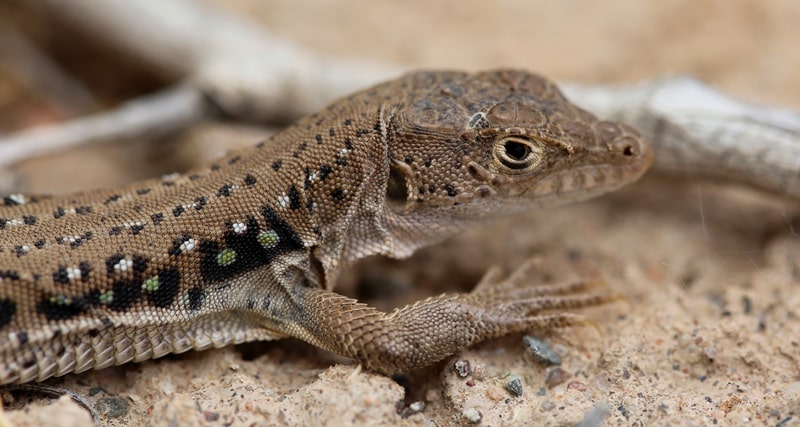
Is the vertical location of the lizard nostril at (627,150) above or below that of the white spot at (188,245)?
→ above

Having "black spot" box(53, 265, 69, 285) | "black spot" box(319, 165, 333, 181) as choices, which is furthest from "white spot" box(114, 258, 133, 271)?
"black spot" box(319, 165, 333, 181)

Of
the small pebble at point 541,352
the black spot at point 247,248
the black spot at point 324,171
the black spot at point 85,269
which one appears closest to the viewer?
the black spot at point 85,269

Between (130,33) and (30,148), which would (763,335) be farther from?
(130,33)

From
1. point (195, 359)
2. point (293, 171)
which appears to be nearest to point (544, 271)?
point (293, 171)

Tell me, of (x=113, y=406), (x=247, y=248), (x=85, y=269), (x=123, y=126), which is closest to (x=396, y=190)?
(x=247, y=248)

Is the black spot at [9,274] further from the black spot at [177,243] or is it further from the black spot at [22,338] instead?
the black spot at [177,243]

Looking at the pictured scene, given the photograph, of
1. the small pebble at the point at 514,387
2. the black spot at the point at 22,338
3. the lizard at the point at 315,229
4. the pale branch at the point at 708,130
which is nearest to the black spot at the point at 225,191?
the lizard at the point at 315,229

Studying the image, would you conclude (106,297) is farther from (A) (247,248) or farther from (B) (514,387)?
(B) (514,387)
